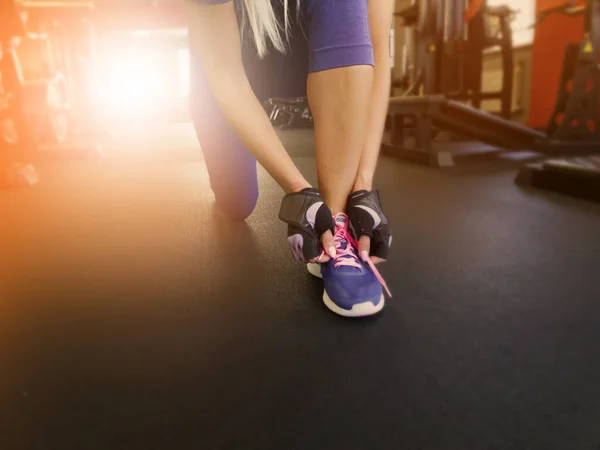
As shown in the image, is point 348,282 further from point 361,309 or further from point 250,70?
point 250,70

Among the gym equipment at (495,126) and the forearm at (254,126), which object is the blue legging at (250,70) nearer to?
the forearm at (254,126)

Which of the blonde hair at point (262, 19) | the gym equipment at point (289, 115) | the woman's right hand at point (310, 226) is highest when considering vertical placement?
the blonde hair at point (262, 19)

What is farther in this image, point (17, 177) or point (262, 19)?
point (17, 177)

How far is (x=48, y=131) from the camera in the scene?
2848 millimetres

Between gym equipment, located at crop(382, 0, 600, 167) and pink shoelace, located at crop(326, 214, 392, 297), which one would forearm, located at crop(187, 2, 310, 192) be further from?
gym equipment, located at crop(382, 0, 600, 167)

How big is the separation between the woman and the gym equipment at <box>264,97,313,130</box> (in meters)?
4.09

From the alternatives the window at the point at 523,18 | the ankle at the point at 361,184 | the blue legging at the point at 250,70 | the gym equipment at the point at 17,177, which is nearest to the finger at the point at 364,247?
the ankle at the point at 361,184

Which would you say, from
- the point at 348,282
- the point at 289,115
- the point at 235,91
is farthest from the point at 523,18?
the point at 348,282

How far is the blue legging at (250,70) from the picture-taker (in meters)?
0.90

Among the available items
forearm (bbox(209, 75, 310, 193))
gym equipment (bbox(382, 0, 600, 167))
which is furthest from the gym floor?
gym equipment (bbox(382, 0, 600, 167))

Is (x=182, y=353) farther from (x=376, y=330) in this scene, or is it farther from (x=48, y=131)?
(x=48, y=131)

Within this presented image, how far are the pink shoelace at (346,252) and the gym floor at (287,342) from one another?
8 cm

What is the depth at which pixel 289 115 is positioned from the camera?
5086mm

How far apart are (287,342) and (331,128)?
0.42 m
